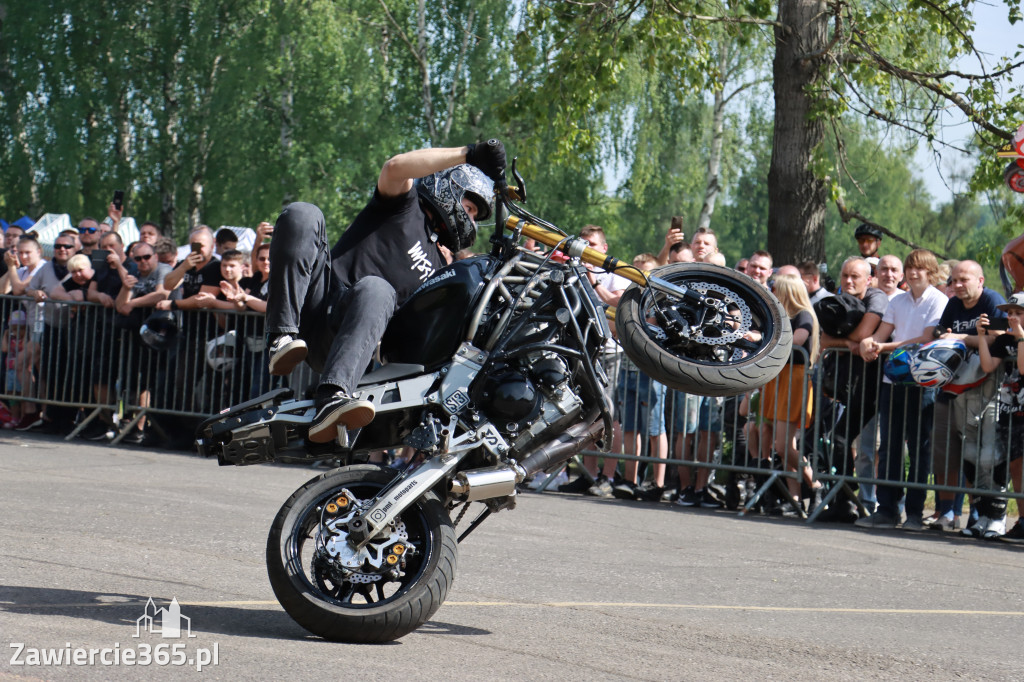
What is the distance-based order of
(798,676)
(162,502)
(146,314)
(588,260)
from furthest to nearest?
(146,314) < (162,502) < (588,260) < (798,676)

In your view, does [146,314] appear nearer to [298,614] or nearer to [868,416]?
[868,416]

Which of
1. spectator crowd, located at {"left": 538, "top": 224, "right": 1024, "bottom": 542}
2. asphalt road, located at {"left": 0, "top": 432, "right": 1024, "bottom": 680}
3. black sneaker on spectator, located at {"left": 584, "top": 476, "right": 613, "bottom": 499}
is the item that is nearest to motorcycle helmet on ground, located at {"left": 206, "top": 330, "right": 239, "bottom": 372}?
asphalt road, located at {"left": 0, "top": 432, "right": 1024, "bottom": 680}

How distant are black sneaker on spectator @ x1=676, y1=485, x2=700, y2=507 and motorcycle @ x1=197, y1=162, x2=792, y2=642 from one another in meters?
5.45

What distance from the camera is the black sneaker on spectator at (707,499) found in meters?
10.8

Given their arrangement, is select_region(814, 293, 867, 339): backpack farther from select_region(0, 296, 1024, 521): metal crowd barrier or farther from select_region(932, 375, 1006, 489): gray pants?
select_region(932, 375, 1006, 489): gray pants

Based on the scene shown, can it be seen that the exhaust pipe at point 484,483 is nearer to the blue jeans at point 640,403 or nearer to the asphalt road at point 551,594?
the asphalt road at point 551,594

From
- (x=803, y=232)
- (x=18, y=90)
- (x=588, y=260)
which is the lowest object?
(x=588, y=260)

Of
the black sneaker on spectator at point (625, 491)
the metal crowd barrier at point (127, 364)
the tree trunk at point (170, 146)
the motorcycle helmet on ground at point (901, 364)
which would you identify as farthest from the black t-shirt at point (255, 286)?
the tree trunk at point (170, 146)

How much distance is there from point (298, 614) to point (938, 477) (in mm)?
6454

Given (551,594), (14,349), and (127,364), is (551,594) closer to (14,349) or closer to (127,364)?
(127,364)

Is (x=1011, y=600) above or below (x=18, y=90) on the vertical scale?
below

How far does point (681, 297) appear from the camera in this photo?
543 cm

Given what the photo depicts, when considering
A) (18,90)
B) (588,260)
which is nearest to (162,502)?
(588,260)

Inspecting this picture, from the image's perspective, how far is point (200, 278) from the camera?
41.4 ft
